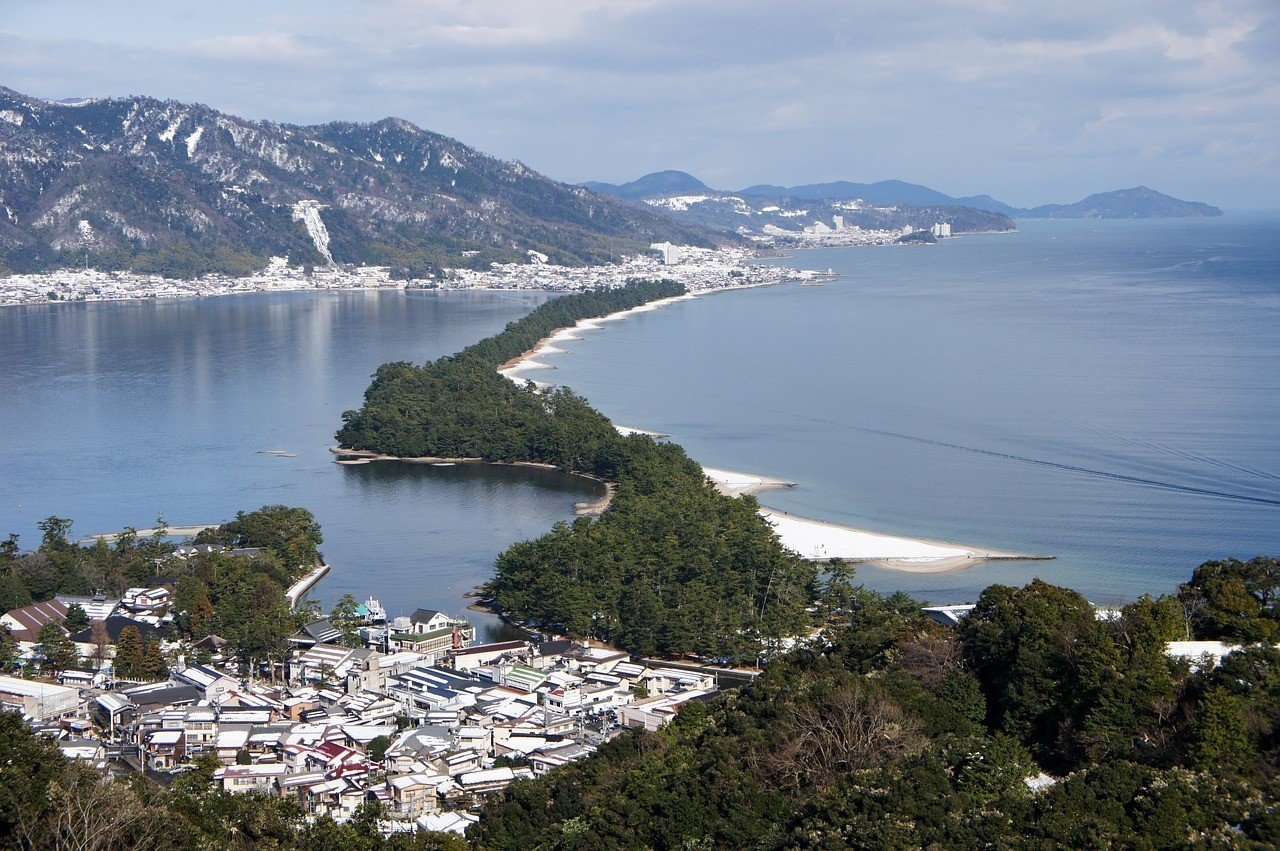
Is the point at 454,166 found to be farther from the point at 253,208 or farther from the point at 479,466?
A: the point at 479,466

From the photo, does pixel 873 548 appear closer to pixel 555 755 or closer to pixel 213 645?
pixel 555 755

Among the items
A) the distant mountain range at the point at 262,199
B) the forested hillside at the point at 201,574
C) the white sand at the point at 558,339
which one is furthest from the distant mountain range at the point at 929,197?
the forested hillside at the point at 201,574

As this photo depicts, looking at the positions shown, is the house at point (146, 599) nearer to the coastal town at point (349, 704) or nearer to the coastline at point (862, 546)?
the coastal town at point (349, 704)

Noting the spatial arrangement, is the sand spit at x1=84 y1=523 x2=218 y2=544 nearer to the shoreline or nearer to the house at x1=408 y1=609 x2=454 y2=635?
the shoreline

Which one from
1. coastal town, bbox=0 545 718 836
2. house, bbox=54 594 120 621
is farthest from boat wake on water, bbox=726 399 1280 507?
house, bbox=54 594 120 621

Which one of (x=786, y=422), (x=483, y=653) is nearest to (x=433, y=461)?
(x=786, y=422)

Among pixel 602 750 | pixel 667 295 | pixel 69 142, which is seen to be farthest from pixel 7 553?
pixel 69 142
